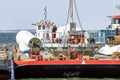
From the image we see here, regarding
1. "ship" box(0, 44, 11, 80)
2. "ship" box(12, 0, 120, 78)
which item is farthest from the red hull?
"ship" box(0, 44, 11, 80)

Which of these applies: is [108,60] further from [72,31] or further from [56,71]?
[72,31]

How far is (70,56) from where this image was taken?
115 ft

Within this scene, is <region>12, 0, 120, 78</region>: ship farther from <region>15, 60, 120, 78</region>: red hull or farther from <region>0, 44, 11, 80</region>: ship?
<region>0, 44, 11, 80</region>: ship

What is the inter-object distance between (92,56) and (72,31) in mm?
3532

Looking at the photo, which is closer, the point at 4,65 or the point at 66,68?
the point at 66,68

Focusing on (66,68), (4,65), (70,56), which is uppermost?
(70,56)

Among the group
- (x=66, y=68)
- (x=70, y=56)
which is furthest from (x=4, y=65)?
(x=70, y=56)

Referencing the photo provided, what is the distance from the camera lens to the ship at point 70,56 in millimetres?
33750

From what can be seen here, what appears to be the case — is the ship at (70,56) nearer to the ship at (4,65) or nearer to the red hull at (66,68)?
the red hull at (66,68)

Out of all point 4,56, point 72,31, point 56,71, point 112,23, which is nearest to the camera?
point 56,71

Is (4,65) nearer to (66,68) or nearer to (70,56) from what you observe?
(66,68)

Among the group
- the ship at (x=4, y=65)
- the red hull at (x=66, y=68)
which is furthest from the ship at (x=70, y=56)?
the ship at (x=4, y=65)

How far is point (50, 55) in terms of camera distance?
120ft

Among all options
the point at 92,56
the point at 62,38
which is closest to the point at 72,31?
the point at 62,38
